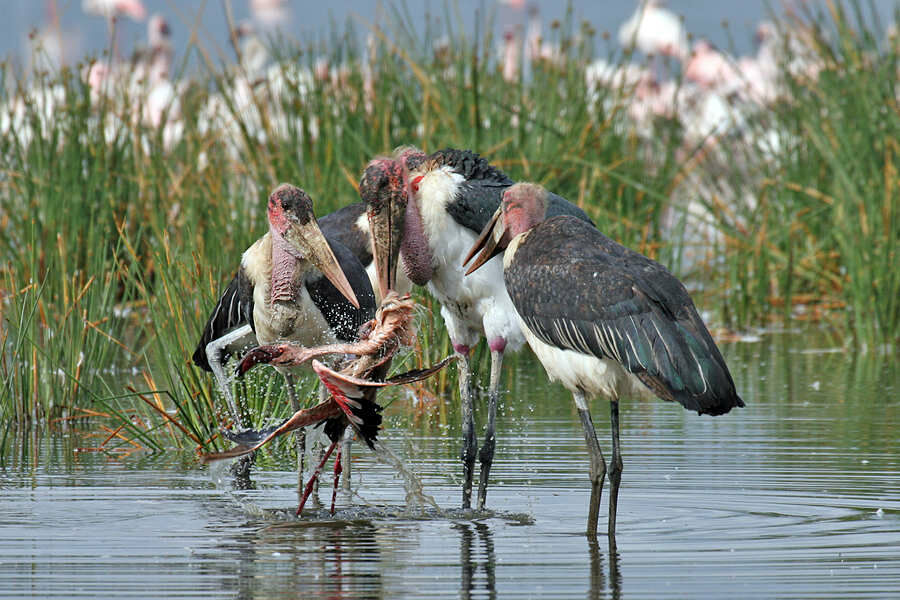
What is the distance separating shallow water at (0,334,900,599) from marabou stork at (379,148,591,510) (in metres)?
0.48

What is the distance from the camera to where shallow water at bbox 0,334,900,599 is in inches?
190

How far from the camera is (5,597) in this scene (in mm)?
4664

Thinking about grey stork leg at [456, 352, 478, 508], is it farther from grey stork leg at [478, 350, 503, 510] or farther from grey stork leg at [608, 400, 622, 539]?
grey stork leg at [608, 400, 622, 539]

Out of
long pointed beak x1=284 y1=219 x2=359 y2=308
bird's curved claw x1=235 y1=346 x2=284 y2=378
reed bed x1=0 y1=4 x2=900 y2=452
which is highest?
reed bed x1=0 y1=4 x2=900 y2=452

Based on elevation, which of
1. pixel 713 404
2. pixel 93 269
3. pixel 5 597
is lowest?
pixel 5 597

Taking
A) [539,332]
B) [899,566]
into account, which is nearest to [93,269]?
[539,332]

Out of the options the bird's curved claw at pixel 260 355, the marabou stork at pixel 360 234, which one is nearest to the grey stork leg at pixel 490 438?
the marabou stork at pixel 360 234

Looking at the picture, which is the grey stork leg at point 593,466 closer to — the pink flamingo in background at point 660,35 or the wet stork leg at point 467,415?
the wet stork leg at point 467,415

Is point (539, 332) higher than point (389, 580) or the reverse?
higher

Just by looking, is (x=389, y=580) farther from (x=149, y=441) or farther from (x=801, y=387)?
(x=801, y=387)

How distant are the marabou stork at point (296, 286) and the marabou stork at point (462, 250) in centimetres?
28

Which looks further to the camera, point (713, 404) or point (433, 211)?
point (433, 211)

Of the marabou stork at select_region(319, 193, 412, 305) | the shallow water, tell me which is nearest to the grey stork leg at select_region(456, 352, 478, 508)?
the shallow water

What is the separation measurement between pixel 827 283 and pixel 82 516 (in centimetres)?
720
